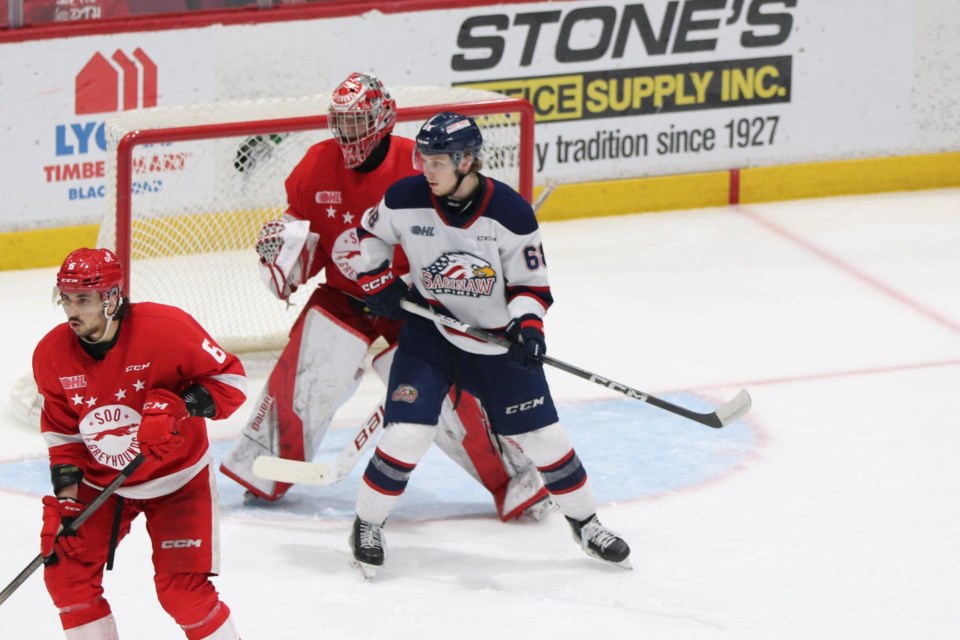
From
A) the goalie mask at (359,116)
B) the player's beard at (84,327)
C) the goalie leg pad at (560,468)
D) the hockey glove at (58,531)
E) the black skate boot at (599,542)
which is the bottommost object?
the black skate boot at (599,542)

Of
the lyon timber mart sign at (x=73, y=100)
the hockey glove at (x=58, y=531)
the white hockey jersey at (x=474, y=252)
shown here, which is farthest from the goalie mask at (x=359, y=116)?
the lyon timber mart sign at (x=73, y=100)

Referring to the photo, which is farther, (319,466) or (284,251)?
(284,251)

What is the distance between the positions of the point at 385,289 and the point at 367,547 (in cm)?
60

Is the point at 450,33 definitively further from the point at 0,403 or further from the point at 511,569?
the point at 511,569

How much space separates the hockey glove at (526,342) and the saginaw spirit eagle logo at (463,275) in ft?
0.37

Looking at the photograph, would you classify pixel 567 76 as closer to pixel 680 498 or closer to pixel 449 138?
pixel 680 498

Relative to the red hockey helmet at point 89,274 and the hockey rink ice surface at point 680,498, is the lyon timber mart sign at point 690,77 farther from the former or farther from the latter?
the red hockey helmet at point 89,274

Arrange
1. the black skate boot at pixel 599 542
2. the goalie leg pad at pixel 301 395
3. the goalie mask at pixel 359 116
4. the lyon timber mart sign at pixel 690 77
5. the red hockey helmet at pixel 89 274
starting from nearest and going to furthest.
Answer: the red hockey helmet at pixel 89 274 < the black skate boot at pixel 599 542 < the goalie mask at pixel 359 116 < the goalie leg pad at pixel 301 395 < the lyon timber mart sign at pixel 690 77

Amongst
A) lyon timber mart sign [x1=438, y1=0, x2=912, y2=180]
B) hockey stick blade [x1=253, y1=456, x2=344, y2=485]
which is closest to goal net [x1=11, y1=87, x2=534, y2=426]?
hockey stick blade [x1=253, y1=456, x2=344, y2=485]

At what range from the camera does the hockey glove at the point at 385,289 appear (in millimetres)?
3791

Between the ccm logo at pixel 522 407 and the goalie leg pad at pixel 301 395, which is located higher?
the ccm logo at pixel 522 407

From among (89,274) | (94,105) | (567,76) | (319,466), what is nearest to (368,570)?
(319,466)

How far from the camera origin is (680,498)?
4.19m

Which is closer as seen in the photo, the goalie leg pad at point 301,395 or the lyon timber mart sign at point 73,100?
the goalie leg pad at point 301,395
